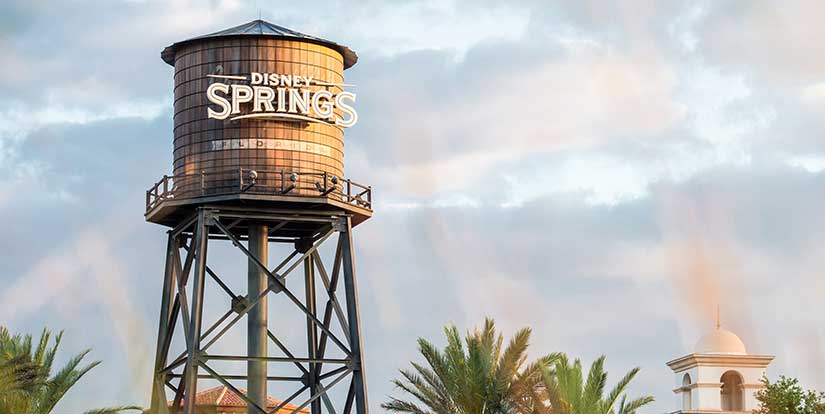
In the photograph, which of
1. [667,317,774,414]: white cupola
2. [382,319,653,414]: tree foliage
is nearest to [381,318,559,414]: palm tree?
[382,319,653,414]: tree foliage

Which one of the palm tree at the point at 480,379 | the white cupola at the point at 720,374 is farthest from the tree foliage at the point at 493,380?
the white cupola at the point at 720,374

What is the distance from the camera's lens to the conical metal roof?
205 feet

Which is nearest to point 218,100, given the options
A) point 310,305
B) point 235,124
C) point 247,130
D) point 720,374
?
point 235,124

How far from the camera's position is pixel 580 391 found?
62.5 meters

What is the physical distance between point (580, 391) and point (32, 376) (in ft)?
53.2

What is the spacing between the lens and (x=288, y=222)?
62.8m

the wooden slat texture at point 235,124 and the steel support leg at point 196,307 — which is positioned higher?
the wooden slat texture at point 235,124

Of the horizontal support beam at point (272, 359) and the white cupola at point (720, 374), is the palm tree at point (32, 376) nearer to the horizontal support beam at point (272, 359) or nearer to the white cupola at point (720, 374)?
the horizontal support beam at point (272, 359)

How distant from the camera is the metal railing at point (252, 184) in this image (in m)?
61.3

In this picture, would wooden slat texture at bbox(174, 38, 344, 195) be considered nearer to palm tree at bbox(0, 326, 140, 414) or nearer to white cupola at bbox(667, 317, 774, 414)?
palm tree at bbox(0, 326, 140, 414)

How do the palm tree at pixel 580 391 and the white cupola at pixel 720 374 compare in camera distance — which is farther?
the white cupola at pixel 720 374

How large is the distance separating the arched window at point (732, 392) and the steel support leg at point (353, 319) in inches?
1142

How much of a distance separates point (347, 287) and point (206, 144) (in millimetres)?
6191

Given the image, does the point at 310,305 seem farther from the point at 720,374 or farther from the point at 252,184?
the point at 720,374
